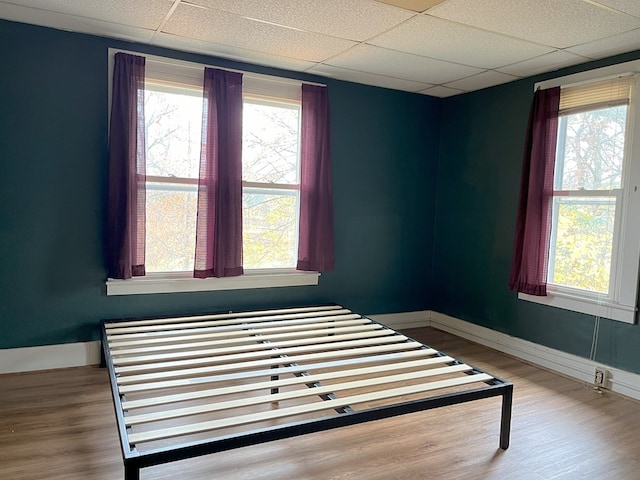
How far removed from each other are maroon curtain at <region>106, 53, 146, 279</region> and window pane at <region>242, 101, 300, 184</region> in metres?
0.81

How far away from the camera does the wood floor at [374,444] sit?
2133 mm

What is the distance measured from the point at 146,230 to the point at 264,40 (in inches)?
61.4

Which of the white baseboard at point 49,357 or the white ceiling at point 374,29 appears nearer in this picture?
the white ceiling at point 374,29

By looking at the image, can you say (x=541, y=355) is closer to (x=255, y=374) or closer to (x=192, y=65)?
(x=255, y=374)

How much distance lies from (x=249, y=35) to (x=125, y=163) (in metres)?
1.19

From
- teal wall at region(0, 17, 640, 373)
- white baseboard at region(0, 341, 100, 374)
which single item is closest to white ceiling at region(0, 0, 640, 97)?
teal wall at region(0, 17, 640, 373)

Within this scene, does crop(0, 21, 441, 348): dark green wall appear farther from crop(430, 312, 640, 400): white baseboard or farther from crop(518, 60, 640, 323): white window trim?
crop(518, 60, 640, 323): white window trim

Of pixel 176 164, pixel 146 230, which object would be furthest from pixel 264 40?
pixel 146 230

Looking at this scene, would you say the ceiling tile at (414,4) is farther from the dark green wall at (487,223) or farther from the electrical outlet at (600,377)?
the electrical outlet at (600,377)

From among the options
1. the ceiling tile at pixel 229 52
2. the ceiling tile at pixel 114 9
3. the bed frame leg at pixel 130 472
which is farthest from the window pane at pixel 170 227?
the bed frame leg at pixel 130 472

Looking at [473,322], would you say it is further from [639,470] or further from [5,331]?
[5,331]

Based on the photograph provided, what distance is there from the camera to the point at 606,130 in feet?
10.9

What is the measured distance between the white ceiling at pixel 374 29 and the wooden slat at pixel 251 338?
192 centimetres

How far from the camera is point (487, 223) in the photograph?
4.21m
